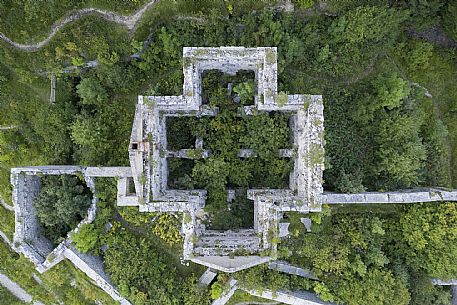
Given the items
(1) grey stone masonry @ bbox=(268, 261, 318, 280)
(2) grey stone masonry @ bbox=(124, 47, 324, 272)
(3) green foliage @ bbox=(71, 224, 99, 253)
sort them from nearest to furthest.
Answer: (2) grey stone masonry @ bbox=(124, 47, 324, 272)
(3) green foliage @ bbox=(71, 224, 99, 253)
(1) grey stone masonry @ bbox=(268, 261, 318, 280)

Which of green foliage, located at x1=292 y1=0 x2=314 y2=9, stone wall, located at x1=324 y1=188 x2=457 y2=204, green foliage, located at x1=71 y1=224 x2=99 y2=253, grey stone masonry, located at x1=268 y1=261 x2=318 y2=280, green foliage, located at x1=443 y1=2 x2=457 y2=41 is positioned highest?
green foliage, located at x1=292 y1=0 x2=314 y2=9

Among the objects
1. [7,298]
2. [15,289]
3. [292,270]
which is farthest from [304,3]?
[7,298]

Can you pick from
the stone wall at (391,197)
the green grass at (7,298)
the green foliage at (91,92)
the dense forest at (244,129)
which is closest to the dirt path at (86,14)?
the dense forest at (244,129)

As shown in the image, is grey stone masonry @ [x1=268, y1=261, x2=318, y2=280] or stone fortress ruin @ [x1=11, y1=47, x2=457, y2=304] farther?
grey stone masonry @ [x1=268, y1=261, x2=318, y2=280]

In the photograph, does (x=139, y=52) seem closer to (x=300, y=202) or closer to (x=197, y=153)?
(x=197, y=153)

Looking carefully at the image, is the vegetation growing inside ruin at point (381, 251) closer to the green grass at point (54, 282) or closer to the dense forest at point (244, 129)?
the dense forest at point (244, 129)

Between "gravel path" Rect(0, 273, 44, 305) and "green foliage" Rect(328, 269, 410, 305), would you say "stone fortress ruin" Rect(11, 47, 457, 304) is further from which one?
"gravel path" Rect(0, 273, 44, 305)

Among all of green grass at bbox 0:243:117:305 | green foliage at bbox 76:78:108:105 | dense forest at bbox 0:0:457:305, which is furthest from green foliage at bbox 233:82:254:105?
green grass at bbox 0:243:117:305
